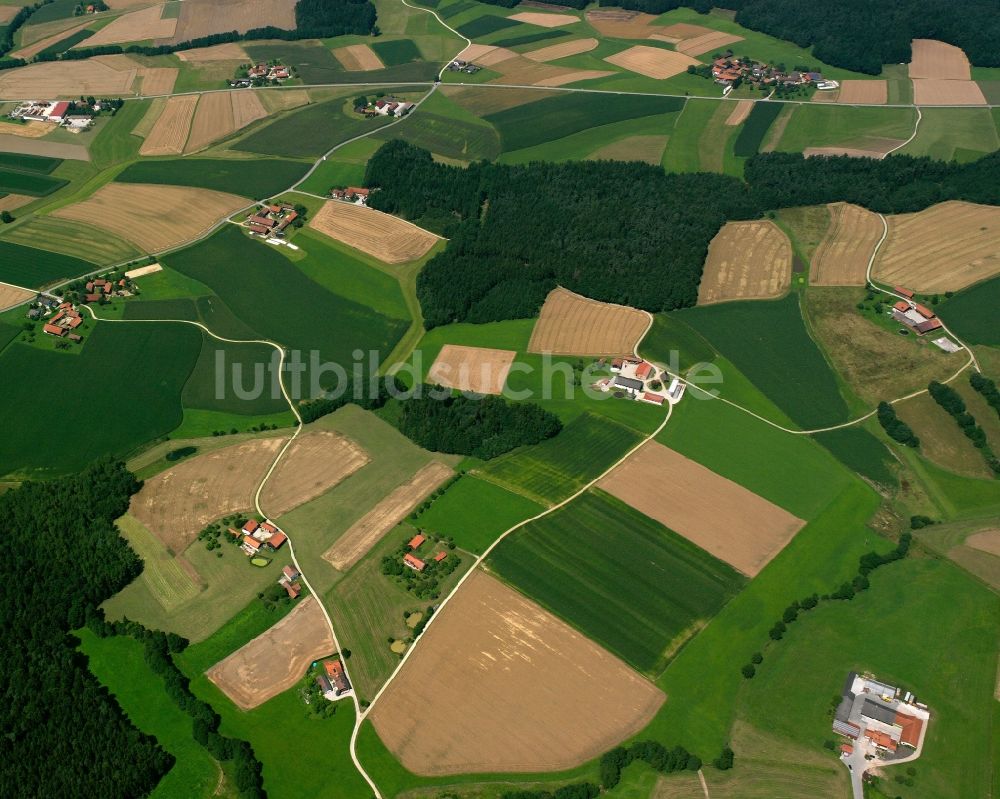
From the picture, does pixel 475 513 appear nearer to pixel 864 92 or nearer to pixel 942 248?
pixel 942 248

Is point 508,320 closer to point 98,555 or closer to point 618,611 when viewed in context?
point 618,611

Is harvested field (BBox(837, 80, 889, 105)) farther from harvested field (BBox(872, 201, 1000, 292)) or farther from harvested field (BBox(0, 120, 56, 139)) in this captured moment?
harvested field (BBox(0, 120, 56, 139))

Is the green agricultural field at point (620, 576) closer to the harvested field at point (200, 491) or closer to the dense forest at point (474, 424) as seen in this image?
the dense forest at point (474, 424)

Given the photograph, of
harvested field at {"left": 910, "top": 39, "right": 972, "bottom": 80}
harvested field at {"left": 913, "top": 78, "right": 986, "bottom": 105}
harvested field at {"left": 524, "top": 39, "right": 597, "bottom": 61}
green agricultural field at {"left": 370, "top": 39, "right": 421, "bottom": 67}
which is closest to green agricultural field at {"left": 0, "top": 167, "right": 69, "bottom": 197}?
green agricultural field at {"left": 370, "top": 39, "right": 421, "bottom": 67}

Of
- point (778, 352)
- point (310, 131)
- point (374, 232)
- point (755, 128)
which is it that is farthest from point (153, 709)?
point (755, 128)

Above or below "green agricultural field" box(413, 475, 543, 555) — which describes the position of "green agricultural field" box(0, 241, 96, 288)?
above

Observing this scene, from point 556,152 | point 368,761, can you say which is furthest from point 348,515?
point 556,152
